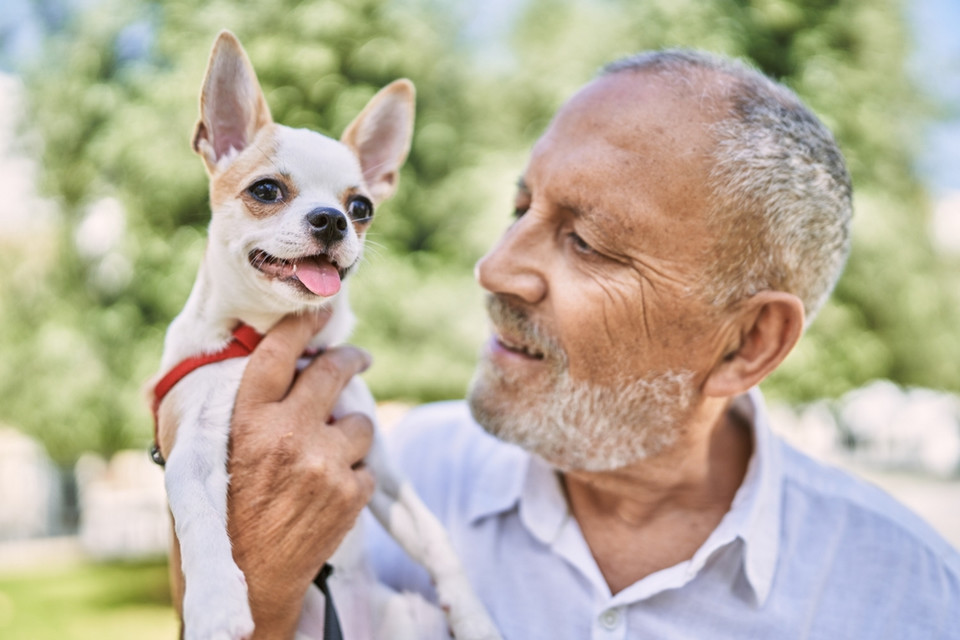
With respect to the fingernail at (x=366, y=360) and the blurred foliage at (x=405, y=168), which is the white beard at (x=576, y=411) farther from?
the blurred foliage at (x=405, y=168)

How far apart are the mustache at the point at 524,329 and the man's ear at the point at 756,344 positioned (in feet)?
1.18

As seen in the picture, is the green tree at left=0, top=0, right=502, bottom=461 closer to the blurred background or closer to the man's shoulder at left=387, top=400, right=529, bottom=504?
the blurred background

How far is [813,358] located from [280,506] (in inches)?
214

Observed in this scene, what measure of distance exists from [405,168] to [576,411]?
4.48 meters

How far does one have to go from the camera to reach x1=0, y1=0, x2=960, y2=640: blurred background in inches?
199

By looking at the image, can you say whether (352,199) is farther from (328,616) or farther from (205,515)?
(328,616)

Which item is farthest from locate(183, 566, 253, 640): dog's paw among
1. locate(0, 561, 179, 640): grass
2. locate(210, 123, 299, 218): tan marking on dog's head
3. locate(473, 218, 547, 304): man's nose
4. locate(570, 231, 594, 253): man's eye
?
locate(0, 561, 179, 640): grass

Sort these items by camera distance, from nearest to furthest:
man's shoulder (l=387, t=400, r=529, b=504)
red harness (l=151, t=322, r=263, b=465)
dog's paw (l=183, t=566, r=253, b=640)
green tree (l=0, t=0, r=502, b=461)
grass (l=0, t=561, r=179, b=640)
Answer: dog's paw (l=183, t=566, r=253, b=640) < red harness (l=151, t=322, r=263, b=465) < man's shoulder (l=387, t=400, r=529, b=504) < green tree (l=0, t=0, r=502, b=461) < grass (l=0, t=561, r=179, b=640)

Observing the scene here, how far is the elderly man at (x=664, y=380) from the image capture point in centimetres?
160

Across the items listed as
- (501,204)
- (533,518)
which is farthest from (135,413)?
(533,518)

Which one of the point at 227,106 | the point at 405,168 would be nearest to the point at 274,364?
the point at 227,106

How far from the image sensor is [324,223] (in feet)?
4.69

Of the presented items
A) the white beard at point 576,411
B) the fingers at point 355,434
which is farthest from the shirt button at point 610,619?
the fingers at point 355,434

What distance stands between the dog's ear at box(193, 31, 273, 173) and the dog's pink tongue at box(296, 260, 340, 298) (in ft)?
1.17
